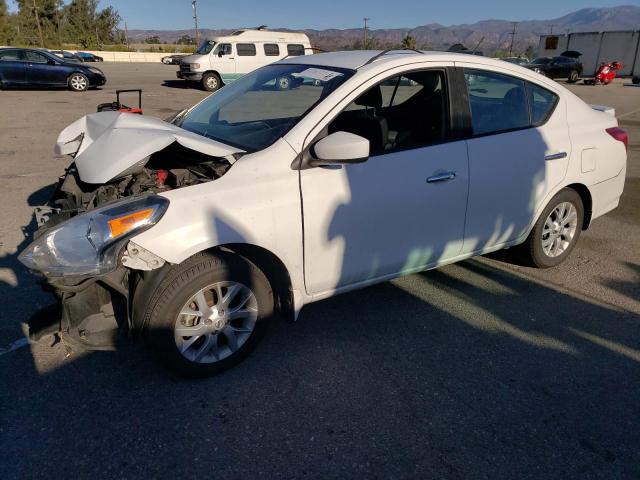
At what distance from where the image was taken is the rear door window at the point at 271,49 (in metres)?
21.5

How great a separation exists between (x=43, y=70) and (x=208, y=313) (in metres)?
18.6

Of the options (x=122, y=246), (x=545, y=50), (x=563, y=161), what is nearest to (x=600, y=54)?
(x=545, y=50)

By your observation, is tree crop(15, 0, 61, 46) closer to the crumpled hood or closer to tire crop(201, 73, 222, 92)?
tire crop(201, 73, 222, 92)

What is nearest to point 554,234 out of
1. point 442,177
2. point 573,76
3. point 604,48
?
point 442,177

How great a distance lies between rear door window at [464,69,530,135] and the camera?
11.4ft

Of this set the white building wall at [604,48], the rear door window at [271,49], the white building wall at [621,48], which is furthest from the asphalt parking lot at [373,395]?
the white building wall at [621,48]

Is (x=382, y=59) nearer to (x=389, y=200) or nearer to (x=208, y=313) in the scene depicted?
(x=389, y=200)

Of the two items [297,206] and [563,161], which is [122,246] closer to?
[297,206]

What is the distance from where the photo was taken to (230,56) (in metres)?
20.7

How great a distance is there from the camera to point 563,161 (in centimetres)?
385

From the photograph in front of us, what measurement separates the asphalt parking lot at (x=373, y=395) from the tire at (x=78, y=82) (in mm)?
16861

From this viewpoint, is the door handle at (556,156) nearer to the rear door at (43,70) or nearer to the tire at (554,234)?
the tire at (554,234)

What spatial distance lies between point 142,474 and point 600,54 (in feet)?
175

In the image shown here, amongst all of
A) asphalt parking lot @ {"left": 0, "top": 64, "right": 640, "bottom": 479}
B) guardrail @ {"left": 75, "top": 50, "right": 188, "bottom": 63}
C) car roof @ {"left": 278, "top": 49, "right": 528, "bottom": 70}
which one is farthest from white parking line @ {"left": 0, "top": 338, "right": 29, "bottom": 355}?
guardrail @ {"left": 75, "top": 50, "right": 188, "bottom": 63}
